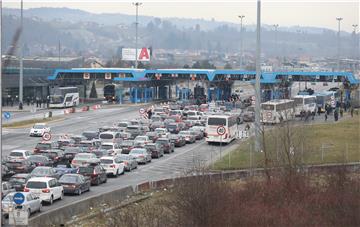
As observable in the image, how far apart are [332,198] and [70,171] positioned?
1173 cm

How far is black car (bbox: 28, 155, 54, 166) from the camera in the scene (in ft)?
104

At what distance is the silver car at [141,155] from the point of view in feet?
117

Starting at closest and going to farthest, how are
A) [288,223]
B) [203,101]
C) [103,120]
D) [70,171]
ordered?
[288,223], [70,171], [103,120], [203,101]

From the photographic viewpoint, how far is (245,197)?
20.9 m

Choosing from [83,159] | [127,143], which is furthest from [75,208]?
[127,143]

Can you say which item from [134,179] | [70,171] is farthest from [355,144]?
[70,171]

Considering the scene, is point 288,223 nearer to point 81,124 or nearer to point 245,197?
point 245,197

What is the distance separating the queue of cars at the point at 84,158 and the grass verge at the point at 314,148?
3872 mm

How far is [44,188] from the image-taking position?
2394cm

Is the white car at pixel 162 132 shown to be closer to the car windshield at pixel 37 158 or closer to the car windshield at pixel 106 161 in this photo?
the car windshield at pixel 106 161

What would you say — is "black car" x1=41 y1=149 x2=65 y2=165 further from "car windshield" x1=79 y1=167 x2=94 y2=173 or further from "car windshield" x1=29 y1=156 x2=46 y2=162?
"car windshield" x1=79 y1=167 x2=94 y2=173

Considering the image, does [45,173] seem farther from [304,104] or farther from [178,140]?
[304,104]

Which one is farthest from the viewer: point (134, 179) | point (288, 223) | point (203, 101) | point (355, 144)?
point (203, 101)

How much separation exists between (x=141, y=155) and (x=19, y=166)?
7359 millimetres
